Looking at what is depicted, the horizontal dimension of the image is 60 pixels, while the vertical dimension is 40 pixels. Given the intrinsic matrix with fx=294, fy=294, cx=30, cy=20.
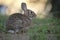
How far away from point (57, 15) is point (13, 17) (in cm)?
129

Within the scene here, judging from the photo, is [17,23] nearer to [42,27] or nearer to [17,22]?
[17,22]

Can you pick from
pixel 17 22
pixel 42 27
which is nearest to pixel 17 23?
pixel 17 22

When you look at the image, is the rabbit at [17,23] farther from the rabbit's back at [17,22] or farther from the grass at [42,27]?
the grass at [42,27]

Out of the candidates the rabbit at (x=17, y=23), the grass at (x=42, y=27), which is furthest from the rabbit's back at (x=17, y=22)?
the grass at (x=42, y=27)

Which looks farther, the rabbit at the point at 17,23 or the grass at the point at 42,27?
the rabbit at the point at 17,23

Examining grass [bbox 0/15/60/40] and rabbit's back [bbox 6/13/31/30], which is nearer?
grass [bbox 0/15/60/40]

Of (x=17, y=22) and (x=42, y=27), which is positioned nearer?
(x=42, y=27)

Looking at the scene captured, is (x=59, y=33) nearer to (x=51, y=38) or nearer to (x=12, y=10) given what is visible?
(x=51, y=38)

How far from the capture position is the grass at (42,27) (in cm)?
604

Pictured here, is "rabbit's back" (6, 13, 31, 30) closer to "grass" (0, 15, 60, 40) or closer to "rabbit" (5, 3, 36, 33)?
"rabbit" (5, 3, 36, 33)

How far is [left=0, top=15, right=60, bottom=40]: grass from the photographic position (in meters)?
6.04

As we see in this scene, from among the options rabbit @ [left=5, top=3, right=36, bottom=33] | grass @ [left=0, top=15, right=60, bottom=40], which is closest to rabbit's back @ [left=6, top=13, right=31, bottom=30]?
rabbit @ [left=5, top=3, right=36, bottom=33]

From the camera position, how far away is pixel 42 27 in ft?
22.1

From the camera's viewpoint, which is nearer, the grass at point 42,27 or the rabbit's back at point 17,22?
the grass at point 42,27
